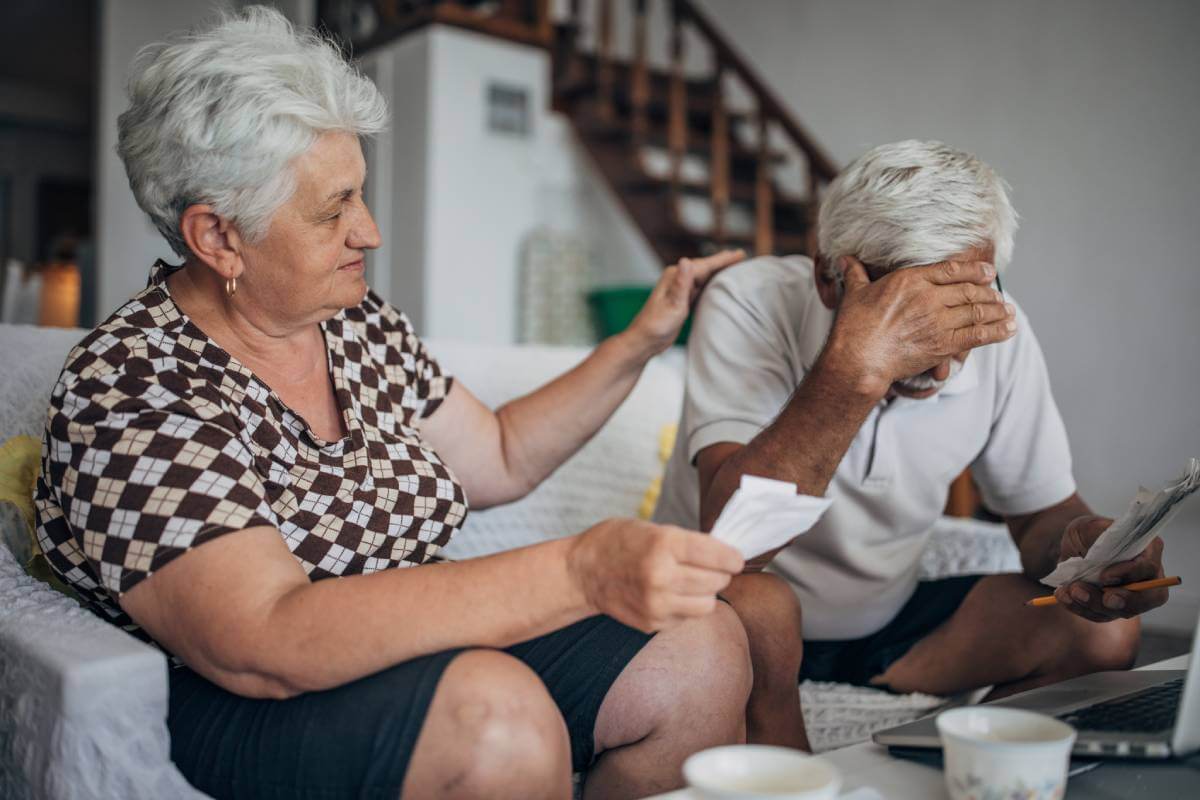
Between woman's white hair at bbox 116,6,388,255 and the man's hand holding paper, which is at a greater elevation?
woman's white hair at bbox 116,6,388,255

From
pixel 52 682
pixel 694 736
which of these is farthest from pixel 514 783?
pixel 52 682

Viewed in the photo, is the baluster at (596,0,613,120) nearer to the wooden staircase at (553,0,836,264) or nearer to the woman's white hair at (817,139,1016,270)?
the wooden staircase at (553,0,836,264)

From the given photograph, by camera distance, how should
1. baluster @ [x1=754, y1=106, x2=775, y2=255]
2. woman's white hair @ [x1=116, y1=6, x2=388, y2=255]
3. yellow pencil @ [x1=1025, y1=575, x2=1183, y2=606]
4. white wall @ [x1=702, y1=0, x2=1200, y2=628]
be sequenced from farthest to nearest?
baluster @ [x1=754, y1=106, x2=775, y2=255]
white wall @ [x1=702, y1=0, x2=1200, y2=628]
yellow pencil @ [x1=1025, y1=575, x2=1183, y2=606]
woman's white hair @ [x1=116, y1=6, x2=388, y2=255]

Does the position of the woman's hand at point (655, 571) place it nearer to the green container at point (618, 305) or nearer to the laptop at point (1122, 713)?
the laptop at point (1122, 713)

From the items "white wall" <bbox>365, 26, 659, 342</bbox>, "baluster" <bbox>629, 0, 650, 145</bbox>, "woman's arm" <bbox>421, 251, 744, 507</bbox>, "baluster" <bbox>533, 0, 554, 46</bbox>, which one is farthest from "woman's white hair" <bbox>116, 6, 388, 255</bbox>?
"baluster" <bbox>533, 0, 554, 46</bbox>

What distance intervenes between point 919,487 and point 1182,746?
2.15ft

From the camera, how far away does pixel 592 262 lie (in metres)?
5.49

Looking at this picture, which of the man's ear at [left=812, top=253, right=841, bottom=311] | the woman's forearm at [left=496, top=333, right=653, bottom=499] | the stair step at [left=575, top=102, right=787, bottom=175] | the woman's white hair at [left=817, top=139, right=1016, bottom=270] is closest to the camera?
the woman's white hair at [left=817, top=139, right=1016, bottom=270]

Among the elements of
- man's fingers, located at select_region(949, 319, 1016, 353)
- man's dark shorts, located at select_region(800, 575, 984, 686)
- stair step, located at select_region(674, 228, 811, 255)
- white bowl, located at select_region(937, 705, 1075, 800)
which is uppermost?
stair step, located at select_region(674, 228, 811, 255)

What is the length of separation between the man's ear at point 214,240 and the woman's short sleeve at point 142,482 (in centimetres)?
22

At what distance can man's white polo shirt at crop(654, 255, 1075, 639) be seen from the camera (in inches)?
58.5

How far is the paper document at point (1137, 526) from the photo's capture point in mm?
1095

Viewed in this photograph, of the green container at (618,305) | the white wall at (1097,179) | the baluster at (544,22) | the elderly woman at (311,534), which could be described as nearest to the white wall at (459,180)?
the baluster at (544,22)

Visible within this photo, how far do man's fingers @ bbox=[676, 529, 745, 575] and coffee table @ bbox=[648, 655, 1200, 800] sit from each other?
23 cm
